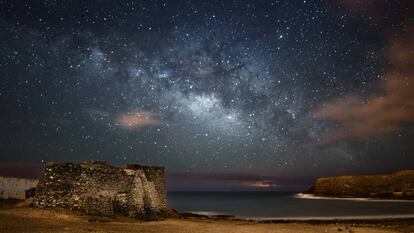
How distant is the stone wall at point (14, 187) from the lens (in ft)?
86.3

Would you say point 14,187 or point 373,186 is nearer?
point 14,187

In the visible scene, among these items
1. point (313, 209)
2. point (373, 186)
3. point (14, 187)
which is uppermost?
point (373, 186)

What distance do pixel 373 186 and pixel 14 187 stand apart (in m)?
98.9

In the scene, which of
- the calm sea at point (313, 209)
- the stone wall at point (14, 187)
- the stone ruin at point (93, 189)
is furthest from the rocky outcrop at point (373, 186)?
the stone wall at point (14, 187)

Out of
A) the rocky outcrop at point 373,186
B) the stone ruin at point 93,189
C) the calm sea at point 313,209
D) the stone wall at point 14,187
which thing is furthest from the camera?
the rocky outcrop at point 373,186

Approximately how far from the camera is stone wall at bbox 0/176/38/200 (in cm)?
2630

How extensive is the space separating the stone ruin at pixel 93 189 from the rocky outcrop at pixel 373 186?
8602cm

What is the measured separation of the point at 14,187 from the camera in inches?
1051

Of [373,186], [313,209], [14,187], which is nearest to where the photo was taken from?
[14,187]

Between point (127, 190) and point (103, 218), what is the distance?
3.02 metres

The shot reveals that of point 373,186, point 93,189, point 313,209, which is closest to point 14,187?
point 93,189

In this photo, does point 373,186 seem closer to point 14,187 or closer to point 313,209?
point 313,209

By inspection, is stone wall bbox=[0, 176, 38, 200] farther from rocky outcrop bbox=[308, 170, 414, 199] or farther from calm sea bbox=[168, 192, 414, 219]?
rocky outcrop bbox=[308, 170, 414, 199]

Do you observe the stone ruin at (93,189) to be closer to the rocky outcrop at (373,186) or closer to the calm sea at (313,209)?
the calm sea at (313,209)
